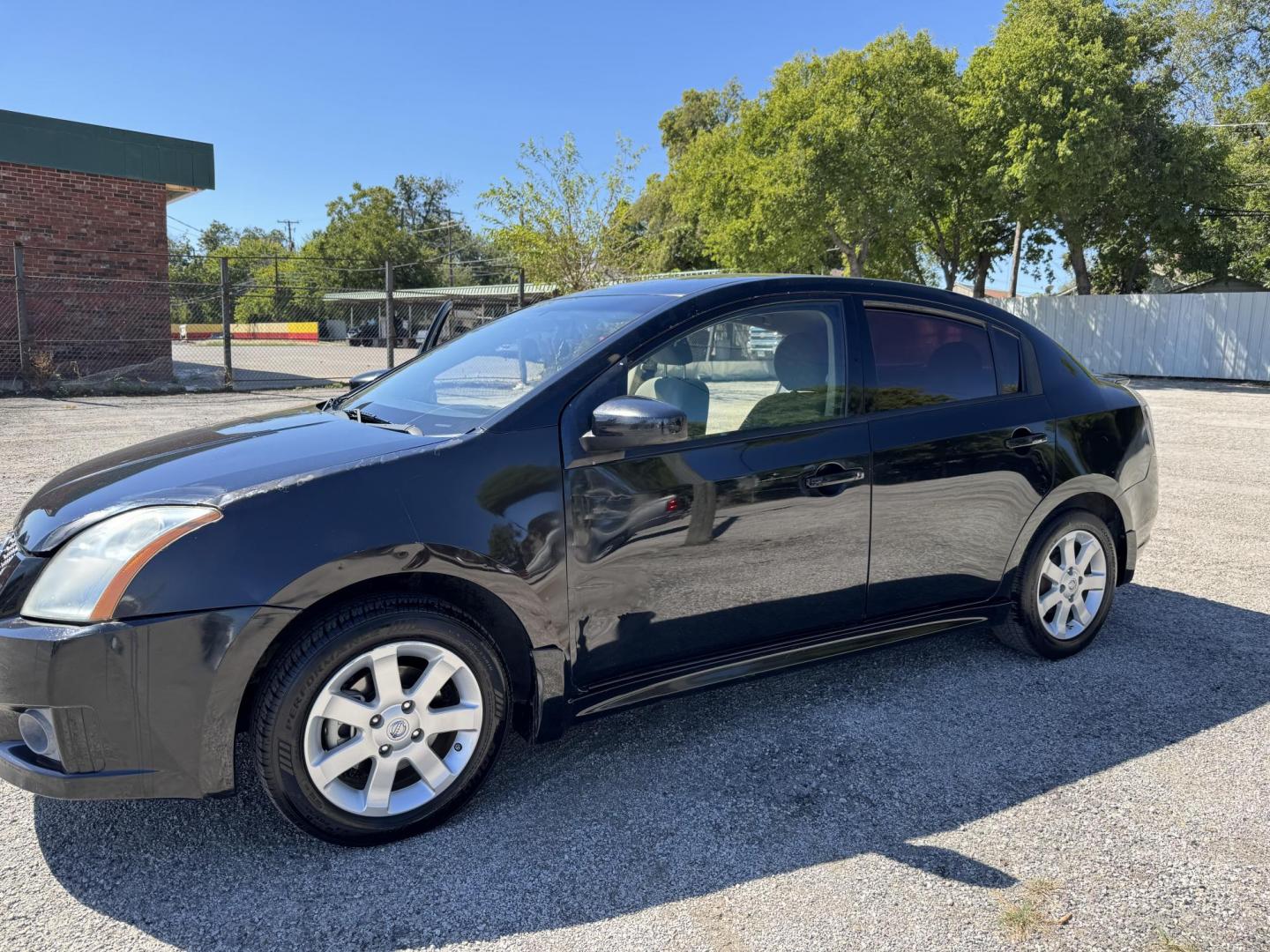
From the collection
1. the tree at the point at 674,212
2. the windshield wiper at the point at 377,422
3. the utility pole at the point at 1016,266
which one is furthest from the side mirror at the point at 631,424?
the utility pole at the point at 1016,266

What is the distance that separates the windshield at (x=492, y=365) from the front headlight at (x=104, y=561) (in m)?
0.80

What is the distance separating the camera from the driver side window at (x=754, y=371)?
312 centimetres

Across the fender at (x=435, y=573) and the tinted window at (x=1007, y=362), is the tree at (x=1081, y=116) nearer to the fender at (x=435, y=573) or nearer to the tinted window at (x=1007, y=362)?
the tinted window at (x=1007, y=362)

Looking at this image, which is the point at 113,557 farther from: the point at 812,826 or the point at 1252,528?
the point at 1252,528

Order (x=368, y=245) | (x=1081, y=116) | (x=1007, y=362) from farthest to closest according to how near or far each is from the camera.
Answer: (x=368, y=245)
(x=1081, y=116)
(x=1007, y=362)

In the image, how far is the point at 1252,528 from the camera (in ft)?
22.0

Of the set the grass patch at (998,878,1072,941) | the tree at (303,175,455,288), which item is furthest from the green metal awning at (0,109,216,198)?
the tree at (303,175,455,288)

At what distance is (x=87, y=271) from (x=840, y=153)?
18.6m

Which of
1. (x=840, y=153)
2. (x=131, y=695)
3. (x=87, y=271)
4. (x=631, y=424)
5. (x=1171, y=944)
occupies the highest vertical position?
(x=840, y=153)

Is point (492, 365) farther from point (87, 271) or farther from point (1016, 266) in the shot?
point (1016, 266)

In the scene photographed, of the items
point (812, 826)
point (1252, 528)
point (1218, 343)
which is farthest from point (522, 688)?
point (1218, 343)

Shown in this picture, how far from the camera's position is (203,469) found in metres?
2.75

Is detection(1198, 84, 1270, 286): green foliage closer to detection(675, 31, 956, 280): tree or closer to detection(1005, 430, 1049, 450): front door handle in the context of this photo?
detection(675, 31, 956, 280): tree

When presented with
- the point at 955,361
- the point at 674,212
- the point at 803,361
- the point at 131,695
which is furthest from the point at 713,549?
the point at 674,212
